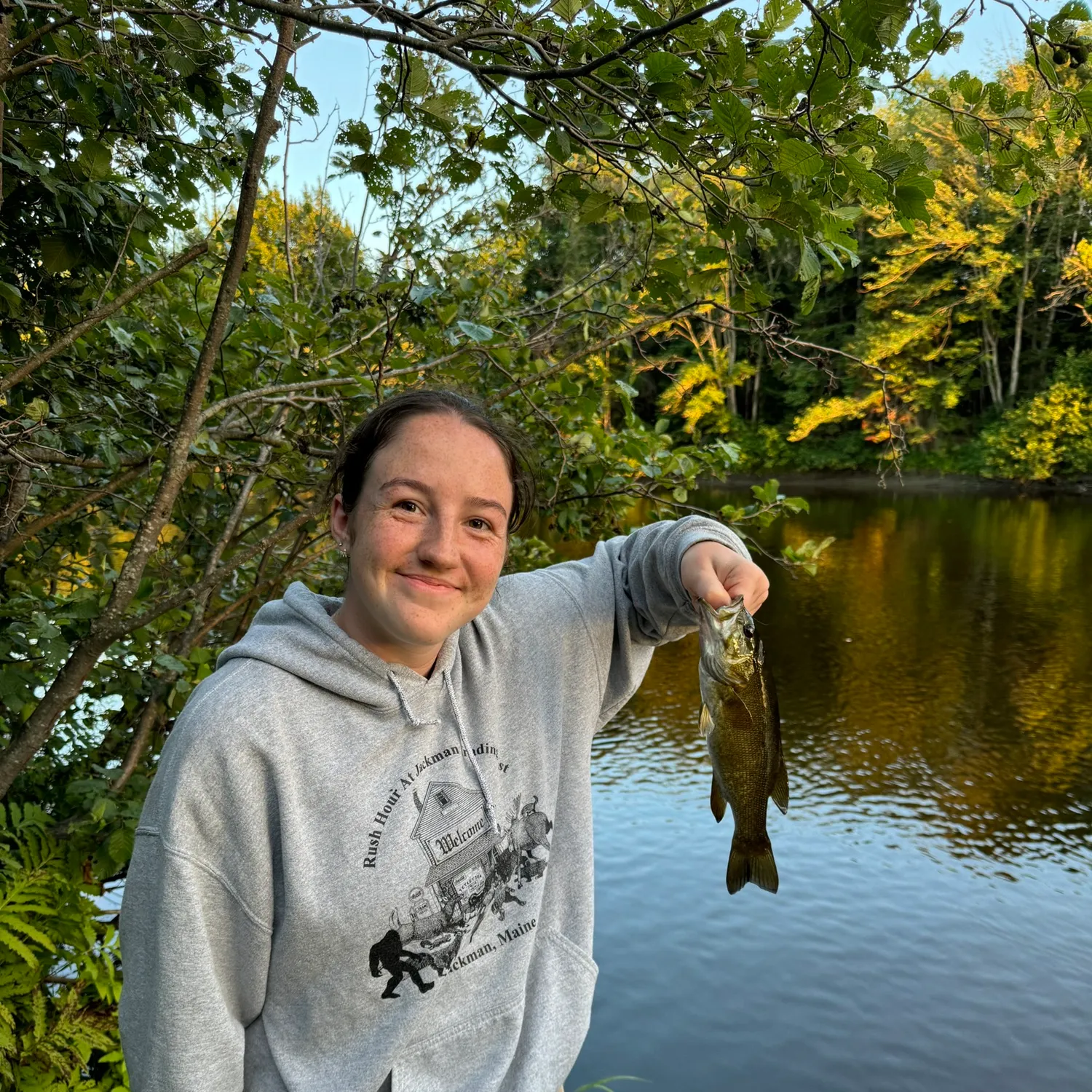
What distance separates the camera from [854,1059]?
19.5ft

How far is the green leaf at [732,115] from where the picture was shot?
1.94m

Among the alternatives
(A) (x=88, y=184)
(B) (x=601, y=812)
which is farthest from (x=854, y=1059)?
(A) (x=88, y=184)

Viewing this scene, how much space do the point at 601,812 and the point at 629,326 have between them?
5771 millimetres

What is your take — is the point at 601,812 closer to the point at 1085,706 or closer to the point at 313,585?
the point at 313,585

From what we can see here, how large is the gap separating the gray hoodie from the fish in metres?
0.20

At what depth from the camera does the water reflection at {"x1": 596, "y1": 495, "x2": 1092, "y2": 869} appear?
8.87 m

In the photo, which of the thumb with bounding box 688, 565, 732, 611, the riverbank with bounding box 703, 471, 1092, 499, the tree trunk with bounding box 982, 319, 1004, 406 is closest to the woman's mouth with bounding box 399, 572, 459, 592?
the thumb with bounding box 688, 565, 732, 611

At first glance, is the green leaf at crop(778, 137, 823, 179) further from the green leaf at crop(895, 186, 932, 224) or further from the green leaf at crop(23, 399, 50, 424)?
the green leaf at crop(23, 399, 50, 424)

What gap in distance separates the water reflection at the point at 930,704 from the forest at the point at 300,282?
4.02m

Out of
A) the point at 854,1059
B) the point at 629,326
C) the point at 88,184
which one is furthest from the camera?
the point at 854,1059

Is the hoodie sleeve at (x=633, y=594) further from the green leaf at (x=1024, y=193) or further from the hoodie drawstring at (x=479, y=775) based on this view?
the green leaf at (x=1024, y=193)

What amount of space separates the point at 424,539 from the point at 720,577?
59cm

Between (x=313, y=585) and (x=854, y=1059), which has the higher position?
(x=313, y=585)

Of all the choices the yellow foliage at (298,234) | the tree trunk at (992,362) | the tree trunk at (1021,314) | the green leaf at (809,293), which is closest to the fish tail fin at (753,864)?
the green leaf at (809,293)
